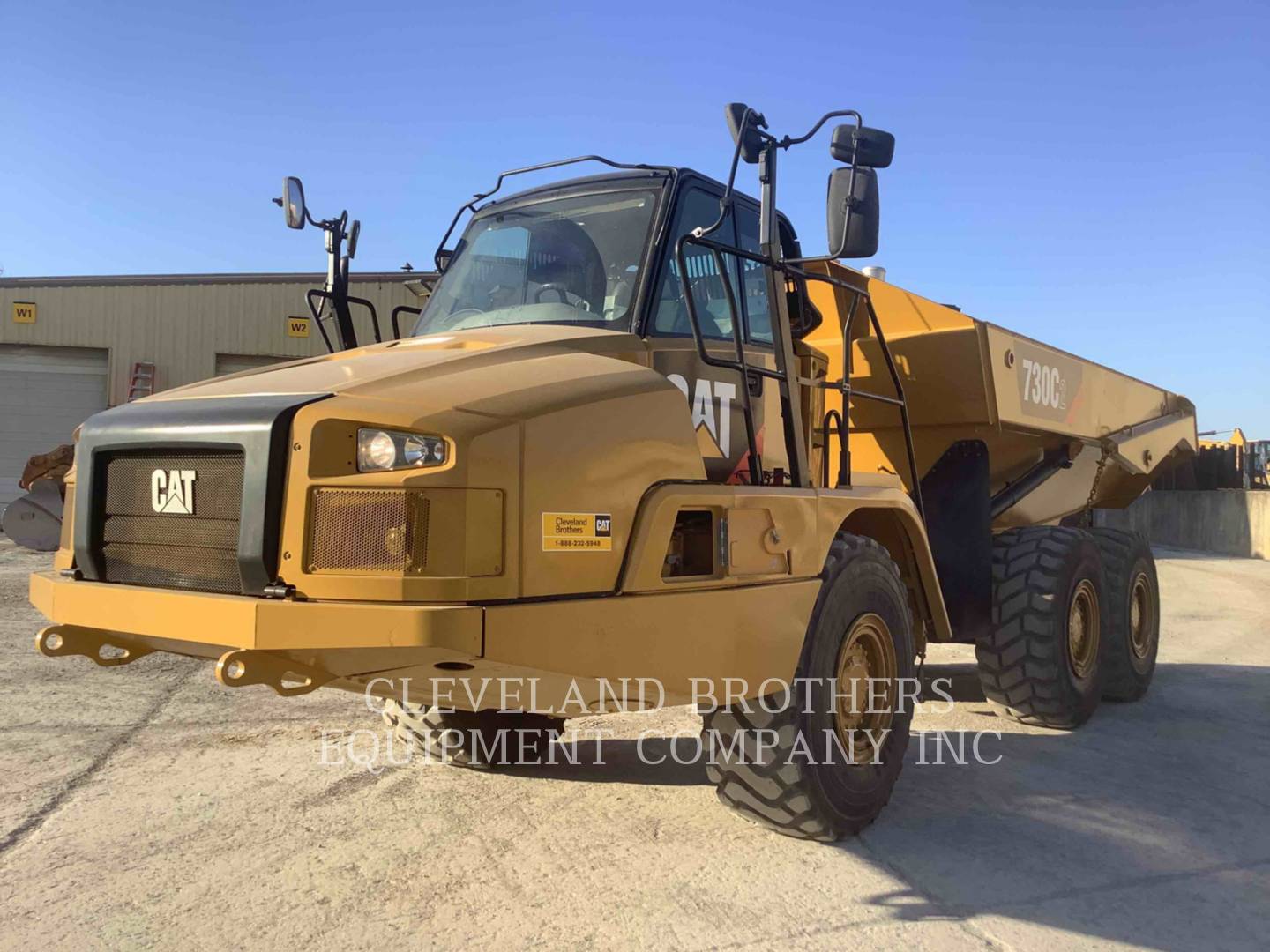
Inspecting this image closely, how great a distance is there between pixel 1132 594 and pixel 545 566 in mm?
5600

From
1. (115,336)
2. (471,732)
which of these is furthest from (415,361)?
(115,336)

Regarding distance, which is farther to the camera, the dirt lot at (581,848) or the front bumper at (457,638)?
the dirt lot at (581,848)

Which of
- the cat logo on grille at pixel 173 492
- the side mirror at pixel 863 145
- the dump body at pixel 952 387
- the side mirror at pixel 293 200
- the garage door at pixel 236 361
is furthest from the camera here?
the garage door at pixel 236 361

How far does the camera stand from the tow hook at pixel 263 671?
8.42 ft

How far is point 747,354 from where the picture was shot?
12.3 ft

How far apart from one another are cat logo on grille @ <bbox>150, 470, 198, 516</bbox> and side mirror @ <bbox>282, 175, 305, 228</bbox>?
1.73m

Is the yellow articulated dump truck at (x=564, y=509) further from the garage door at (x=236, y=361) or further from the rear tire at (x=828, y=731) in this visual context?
the garage door at (x=236, y=361)

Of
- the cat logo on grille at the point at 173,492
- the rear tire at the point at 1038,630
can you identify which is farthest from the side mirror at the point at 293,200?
the rear tire at the point at 1038,630

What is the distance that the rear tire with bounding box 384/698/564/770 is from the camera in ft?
15.4

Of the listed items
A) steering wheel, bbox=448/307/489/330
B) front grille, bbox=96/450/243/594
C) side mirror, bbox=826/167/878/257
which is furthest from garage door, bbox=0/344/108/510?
side mirror, bbox=826/167/878/257

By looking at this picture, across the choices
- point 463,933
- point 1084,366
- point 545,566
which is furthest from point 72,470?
point 1084,366

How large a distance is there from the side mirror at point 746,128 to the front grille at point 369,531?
168 centimetres

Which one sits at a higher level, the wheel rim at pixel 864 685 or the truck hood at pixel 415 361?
the truck hood at pixel 415 361

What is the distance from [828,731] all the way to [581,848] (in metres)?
1.04
